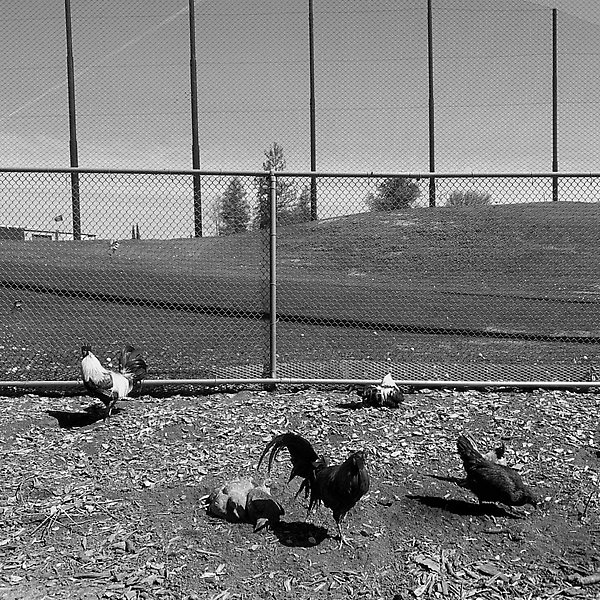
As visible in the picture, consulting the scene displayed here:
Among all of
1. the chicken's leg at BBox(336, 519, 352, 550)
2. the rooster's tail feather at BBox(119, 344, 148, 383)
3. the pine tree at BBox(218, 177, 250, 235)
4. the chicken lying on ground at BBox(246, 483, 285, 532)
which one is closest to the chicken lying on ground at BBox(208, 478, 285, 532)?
the chicken lying on ground at BBox(246, 483, 285, 532)

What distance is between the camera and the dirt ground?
10.7 ft

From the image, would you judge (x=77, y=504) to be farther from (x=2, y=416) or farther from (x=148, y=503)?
(x=2, y=416)

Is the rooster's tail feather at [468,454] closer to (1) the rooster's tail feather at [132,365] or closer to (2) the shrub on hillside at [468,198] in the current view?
(1) the rooster's tail feather at [132,365]

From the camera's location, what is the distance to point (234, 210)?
27.1 feet

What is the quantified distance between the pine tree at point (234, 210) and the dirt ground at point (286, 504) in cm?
261

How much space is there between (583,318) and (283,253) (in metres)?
11.7

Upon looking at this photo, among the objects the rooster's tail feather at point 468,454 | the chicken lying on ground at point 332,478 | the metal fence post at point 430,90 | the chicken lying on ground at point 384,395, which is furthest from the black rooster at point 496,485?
the metal fence post at point 430,90

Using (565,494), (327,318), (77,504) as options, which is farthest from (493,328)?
(77,504)

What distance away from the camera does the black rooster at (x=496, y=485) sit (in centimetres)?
379

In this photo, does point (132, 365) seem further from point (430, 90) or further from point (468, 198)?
point (430, 90)

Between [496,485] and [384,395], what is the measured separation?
69.9 inches

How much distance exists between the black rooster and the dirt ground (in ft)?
0.43

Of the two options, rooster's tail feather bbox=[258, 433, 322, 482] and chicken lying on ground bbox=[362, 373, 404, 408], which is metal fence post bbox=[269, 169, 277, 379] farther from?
rooster's tail feather bbox=[258, 433, 322, 482]

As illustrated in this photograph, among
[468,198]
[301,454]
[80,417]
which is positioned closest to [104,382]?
[80,417]
